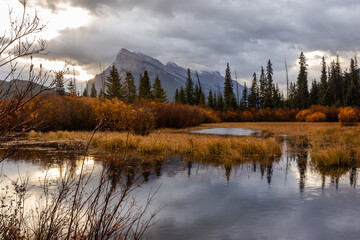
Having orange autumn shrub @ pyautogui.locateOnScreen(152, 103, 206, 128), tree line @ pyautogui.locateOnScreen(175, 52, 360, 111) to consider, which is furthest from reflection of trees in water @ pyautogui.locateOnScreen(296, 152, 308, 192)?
tree line @ pyautogui.locateOnScreen(175, 52, 360, 111)

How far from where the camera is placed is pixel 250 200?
25.9 ft

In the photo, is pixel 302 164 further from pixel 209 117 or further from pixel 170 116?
pixel 209 117

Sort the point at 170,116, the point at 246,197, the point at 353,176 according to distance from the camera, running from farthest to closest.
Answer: the point at 170,116 → the point at 353,176 → the point at 246,197

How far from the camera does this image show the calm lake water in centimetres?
595

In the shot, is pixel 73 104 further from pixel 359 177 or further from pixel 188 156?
pixel 359 177

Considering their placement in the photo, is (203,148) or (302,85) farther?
(302,85)

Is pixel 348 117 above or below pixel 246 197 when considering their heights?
above

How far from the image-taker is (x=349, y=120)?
3381 cm

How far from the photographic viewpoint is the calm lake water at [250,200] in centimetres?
595

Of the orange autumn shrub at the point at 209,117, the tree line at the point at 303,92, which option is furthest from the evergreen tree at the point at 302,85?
the orange autumn shrub at the point at 209,117

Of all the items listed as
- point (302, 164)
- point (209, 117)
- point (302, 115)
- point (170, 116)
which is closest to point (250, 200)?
point (302, 164)

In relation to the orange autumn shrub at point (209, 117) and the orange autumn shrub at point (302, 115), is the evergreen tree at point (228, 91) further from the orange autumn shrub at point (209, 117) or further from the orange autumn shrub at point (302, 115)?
the orange autumn shrub at point (302, 115)

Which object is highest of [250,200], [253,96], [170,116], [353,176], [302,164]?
[253,96]

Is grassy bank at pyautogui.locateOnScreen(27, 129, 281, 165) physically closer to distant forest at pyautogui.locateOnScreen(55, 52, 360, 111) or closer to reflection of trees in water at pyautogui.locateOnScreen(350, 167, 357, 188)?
reflection of trees in water at pyautogui.locateOnScreen(350, 167, 357, 188)
